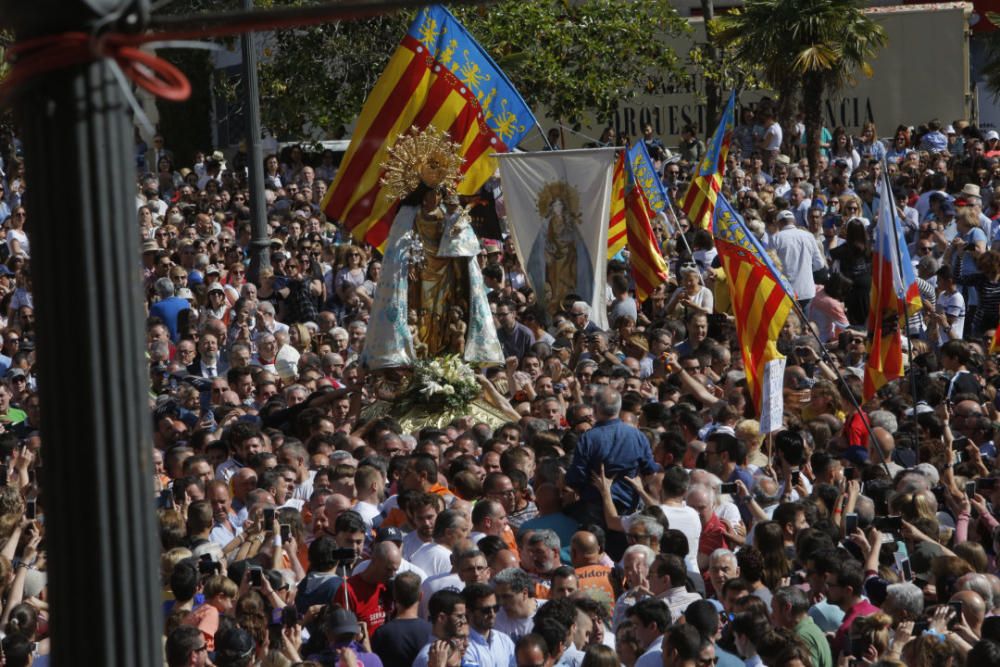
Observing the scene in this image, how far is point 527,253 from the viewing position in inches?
653

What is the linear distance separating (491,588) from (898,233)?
5813mm

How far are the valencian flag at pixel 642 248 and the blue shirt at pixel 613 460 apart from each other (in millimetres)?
6864

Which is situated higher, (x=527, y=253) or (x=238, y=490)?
(x=527, y=253)

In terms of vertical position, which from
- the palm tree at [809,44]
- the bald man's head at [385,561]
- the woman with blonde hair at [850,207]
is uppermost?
the palm tree at [809,44]

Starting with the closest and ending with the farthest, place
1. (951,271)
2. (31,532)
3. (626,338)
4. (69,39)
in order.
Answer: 1. (69,39)
2. (31,532)
3. (626,338)
4. (951,271)

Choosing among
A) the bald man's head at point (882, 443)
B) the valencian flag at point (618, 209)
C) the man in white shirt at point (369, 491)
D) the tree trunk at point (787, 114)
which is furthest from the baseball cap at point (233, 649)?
the tree trunk at point (787, 114)

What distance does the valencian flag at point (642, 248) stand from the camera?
54.5 ft

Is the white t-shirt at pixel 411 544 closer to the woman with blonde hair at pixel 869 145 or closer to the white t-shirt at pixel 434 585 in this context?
the white t-shirt at pixel 434 585

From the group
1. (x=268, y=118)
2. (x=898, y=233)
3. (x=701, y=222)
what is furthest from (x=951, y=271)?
(x=268, y=118)

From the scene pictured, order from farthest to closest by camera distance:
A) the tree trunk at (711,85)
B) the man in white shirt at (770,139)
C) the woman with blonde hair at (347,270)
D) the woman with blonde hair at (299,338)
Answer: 1. the tree trunk at (711,85)
2. the man in white shirt at (770,139)
3. the woman with blonde hair at (347,270)
4. the woman with blonde hair at (299,338)

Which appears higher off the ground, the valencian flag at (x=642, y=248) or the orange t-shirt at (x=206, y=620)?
the valencian flag at (x=642, y=248)

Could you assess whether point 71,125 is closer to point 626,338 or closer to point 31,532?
point 31,532

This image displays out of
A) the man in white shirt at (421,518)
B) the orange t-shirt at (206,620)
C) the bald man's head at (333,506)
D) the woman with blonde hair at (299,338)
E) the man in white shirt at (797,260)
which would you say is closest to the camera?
the orange t-shirt at (206,620)

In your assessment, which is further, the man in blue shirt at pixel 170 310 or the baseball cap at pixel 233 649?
the man in blue shirt at pixel 170 310
